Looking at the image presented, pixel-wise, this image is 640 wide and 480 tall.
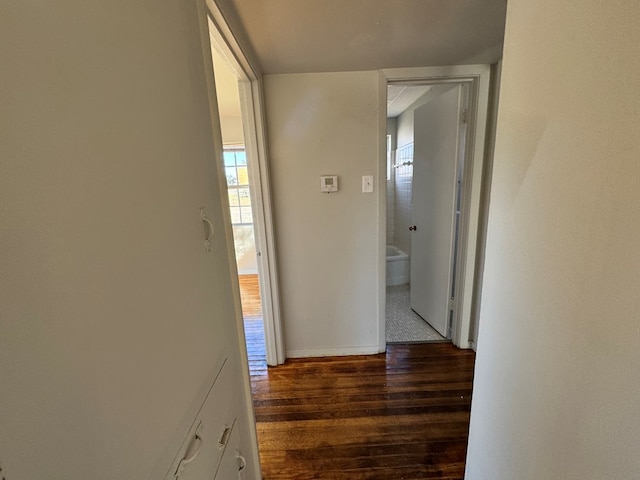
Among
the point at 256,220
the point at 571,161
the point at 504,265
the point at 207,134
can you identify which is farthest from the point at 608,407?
the point at 256,220

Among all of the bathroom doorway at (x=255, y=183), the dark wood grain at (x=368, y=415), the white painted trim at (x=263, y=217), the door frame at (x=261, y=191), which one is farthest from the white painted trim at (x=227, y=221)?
the white painted trim at (x=263, y=217)

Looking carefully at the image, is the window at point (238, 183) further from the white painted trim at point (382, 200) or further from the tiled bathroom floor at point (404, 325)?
the white painted trim at point (382, 200)

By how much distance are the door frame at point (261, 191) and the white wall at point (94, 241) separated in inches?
38.8

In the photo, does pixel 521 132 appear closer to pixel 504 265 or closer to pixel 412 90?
pixel 504 265

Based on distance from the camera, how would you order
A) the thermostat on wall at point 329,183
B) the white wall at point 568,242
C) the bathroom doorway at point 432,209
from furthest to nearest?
the bathroom doorway at point 432,209
the thermostat on wall at point 329,183
the white wall at point 568,242

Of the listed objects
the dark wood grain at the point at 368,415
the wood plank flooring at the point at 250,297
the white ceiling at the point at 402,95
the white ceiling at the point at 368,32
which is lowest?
the dark wood grain at the point at 368,415

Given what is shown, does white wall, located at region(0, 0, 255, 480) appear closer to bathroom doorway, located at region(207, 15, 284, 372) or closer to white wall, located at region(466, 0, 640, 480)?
bathroom doorway, located at region(207, 15, 284, 372)

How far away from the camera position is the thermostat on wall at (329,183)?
1905mm

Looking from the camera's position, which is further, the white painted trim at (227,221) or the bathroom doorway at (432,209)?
the bathroom doorway at (432,209)

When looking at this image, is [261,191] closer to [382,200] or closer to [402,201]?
[382,200]

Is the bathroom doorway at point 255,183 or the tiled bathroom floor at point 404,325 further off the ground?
the bathroom doorway at point 255,183

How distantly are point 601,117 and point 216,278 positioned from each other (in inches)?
40.8

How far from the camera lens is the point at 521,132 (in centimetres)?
74

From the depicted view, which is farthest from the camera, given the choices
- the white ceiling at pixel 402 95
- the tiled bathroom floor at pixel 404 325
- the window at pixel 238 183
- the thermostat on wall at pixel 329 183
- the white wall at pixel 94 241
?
the window at pixel 238 183
